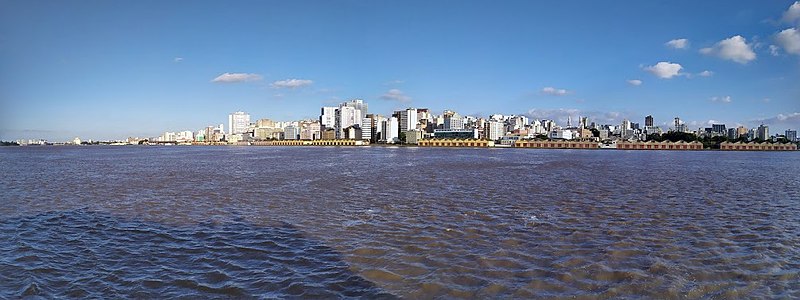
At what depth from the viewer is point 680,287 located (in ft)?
20.0

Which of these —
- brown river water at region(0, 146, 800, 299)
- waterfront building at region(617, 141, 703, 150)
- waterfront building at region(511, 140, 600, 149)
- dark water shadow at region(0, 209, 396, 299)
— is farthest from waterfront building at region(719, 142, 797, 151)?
dark water shadow at region(0, 209, 396, 299)

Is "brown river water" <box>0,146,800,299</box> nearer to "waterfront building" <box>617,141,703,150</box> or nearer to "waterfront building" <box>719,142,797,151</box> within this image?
"waterfront building" <box>617,141,703,150</box>

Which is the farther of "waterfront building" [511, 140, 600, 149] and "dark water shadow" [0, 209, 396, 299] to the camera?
"waterfront building" [511, 140, 600, 149]

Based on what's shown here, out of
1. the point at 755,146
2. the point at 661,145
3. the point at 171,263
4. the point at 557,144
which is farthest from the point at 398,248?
the point at 755,146

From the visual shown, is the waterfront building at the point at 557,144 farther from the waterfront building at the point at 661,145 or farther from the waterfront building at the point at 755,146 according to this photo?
the waterfront building at the point at 755,146

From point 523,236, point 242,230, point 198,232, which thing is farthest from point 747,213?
point 198,232

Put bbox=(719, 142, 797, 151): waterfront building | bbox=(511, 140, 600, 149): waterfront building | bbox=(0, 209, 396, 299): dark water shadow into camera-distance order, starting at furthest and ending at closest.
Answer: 1. bbox=(511, 140, 600, 149): waterfront building
2. bbox=(719, 142, 797, 151): waterfront building
3. bbox=(0, 209, 396, 299): dark water shadow

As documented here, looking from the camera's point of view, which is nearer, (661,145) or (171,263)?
(171,263)

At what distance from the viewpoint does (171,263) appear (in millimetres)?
7438

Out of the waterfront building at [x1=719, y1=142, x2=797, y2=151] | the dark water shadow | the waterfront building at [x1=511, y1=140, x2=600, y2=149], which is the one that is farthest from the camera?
the waterfront building at [x1=511, y1=140, x2=600, y2=149]

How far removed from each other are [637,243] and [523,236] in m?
2.17

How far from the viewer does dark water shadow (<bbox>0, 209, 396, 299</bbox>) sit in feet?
20.0

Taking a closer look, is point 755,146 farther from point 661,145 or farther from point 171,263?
point 171,263

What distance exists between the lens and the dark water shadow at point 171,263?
6102 mm
